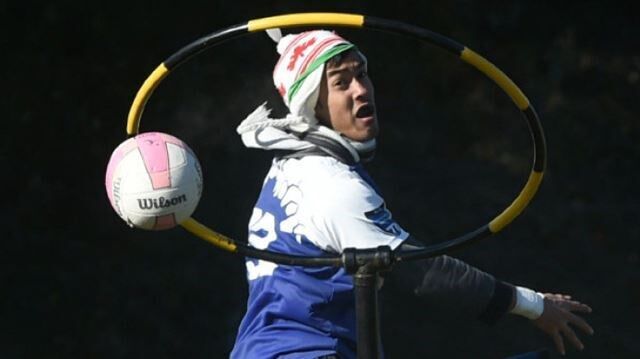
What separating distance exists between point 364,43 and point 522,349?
8.56 ft

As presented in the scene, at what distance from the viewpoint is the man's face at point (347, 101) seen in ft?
14.0

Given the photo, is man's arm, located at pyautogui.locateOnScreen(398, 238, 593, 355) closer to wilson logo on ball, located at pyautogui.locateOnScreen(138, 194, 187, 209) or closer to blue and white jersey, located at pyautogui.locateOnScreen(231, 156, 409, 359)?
blue and white jersey, located at pyautogui.locateOnScreen(231, 156, 409, 359)

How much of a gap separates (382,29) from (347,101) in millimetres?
338

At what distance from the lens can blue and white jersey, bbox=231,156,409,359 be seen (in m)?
4.03

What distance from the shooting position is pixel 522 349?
623 cm

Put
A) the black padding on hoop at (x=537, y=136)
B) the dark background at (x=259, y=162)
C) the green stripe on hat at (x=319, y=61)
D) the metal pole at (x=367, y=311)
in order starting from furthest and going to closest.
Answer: the dark background at (x=259, y=162), the green stripe on hat at (x=319, y=61), the black padding on hoop at (x=537, y=136), the metal pole at (x=367, y=311)

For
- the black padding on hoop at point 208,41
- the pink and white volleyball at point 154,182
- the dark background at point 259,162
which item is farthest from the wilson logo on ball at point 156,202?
the dark background at point 259,162

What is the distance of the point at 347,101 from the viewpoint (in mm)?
4266

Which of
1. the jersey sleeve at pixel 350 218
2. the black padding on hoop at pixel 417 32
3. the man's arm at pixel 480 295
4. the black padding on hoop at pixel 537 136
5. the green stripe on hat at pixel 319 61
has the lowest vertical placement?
Result: the man's arm at pixel 480 295

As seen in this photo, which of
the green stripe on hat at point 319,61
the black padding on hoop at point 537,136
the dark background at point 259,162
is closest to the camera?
the black padding on hoop at point 537,136

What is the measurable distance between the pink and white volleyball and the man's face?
428 millimetres

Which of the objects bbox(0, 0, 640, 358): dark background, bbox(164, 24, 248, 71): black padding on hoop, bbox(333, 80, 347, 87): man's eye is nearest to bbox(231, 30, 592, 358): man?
bbox(333, 80, 347, 87): man's eye

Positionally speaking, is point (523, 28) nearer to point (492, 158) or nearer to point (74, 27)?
point (492, 158)

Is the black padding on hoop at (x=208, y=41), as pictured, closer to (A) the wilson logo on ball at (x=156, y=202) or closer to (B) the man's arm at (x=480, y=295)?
(A) the wilson logo on ball at (x=156, y=202)
